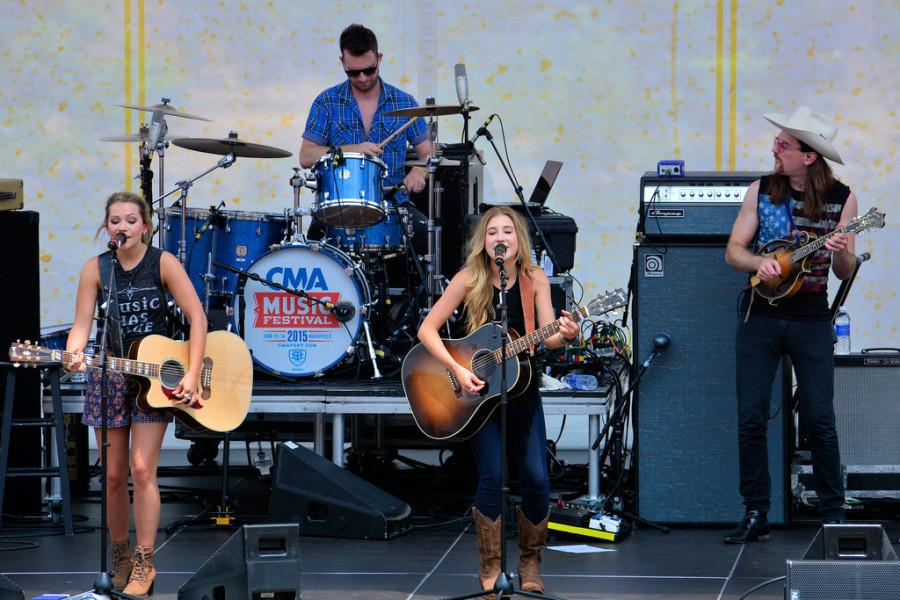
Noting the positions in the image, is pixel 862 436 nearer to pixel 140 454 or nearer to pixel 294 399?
pixel 294 399

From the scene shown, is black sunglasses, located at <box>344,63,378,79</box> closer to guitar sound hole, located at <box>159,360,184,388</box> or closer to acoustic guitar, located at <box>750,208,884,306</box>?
acoustic guitar, located at <box>750,208,884,306</box>

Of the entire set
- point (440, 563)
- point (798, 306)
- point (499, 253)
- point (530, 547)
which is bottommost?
point (440, 563)

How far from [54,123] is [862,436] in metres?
5.85

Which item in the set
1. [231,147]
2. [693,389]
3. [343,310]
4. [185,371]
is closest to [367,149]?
[231,147]

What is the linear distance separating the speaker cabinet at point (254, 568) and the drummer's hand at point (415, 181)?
3634 millimetres

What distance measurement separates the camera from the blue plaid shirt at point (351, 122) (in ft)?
29.7

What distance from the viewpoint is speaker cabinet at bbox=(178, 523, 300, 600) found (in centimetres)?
547

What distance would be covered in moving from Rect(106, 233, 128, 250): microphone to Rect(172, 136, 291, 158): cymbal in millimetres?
2228

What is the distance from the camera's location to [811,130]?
6984mm

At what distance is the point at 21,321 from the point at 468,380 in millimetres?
3154

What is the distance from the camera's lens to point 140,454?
20.5ft

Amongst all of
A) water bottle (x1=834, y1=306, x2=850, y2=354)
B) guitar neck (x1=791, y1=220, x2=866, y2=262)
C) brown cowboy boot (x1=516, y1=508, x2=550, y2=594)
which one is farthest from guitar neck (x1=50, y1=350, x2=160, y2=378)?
water bottle (x1=834, y1=306, x2=850, y2=354)

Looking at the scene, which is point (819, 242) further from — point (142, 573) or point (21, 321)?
point (21, 321)

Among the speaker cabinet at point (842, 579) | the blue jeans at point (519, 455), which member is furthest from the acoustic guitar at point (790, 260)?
the speaker cabinet at point (842, 579)
